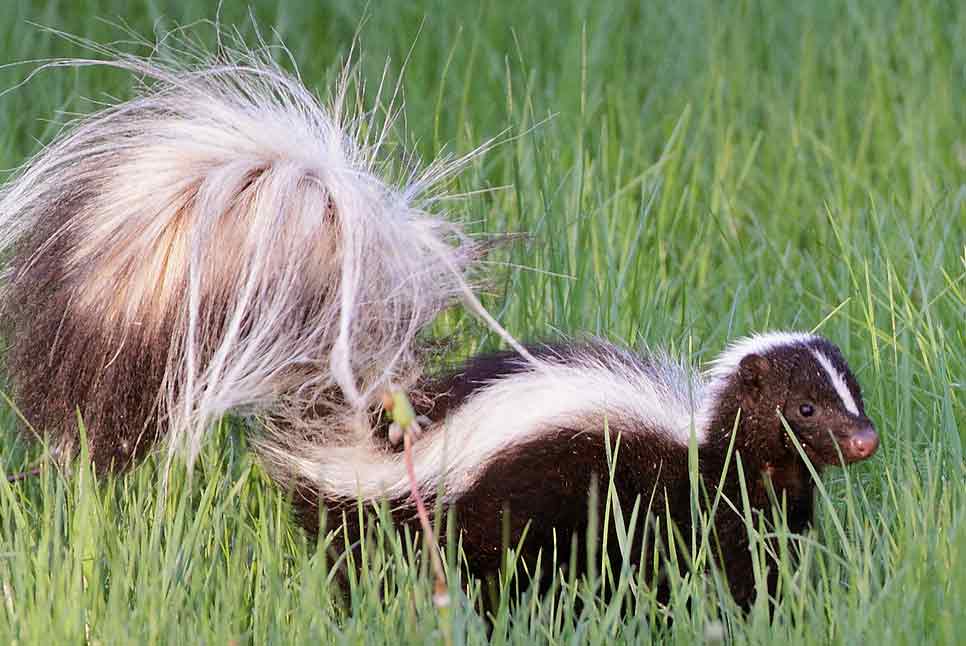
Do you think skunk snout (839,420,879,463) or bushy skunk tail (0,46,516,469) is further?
skunk snout (839,420,879,463)

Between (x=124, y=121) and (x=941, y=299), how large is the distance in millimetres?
2582

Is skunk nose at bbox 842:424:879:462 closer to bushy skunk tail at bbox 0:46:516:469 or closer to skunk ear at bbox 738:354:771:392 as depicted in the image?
skunk ear at bbox 738:354:771:392

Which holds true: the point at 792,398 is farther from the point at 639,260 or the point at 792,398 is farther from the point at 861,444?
the point at 639,260

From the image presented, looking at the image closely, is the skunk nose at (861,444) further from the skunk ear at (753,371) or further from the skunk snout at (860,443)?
the skunk ear at (753,371)

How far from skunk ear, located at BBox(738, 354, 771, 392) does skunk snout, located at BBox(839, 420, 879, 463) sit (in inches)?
9.8

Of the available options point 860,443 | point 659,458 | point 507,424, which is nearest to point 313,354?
point 507,424

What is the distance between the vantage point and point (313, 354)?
331cm

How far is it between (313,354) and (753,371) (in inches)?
42.9

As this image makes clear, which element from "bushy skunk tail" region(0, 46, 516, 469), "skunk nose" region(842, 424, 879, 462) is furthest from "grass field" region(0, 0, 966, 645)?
"bushy skunk tail" region(0, 46, 516, 469)

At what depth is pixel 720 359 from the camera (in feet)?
12.6

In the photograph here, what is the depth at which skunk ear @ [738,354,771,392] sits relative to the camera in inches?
145

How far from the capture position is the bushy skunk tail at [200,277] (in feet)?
10.6

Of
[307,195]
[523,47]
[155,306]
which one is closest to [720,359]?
[307,195]

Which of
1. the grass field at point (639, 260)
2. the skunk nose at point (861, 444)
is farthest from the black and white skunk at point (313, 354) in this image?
the grass field at point (639, 260)
